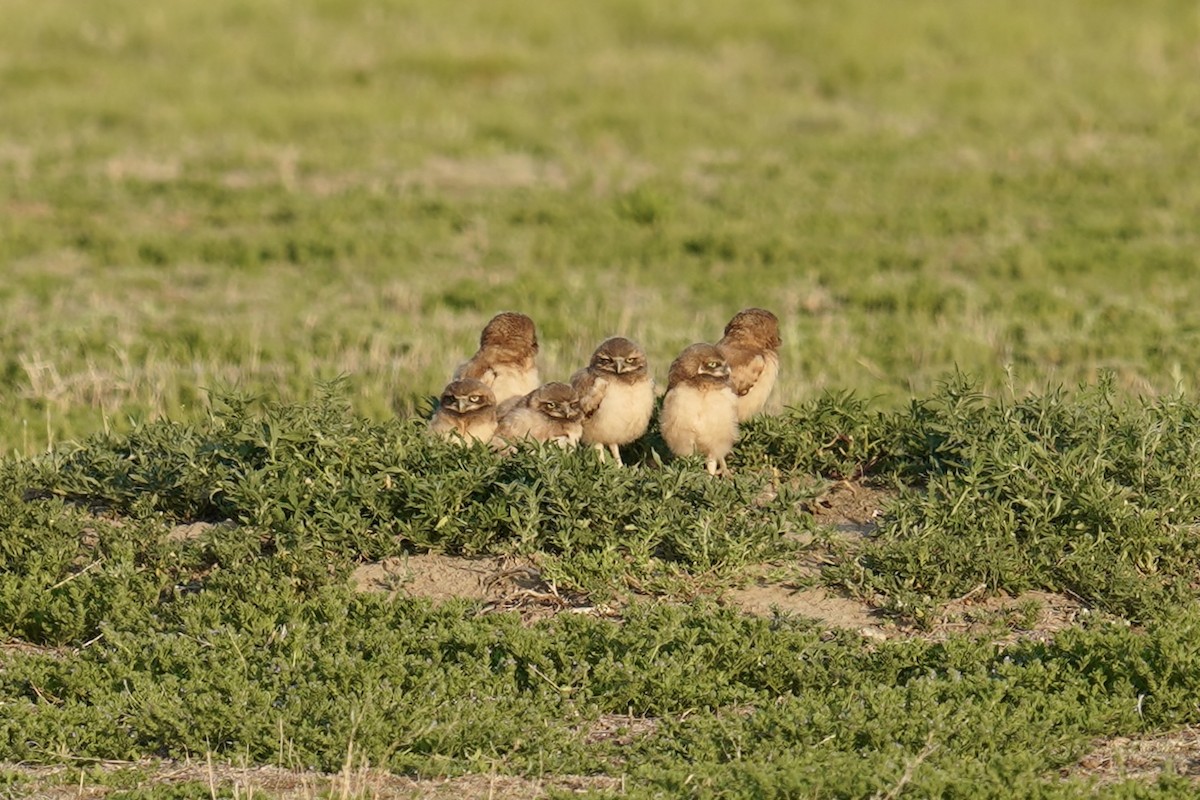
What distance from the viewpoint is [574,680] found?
21.5 ft

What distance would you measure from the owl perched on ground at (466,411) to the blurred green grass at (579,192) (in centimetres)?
156

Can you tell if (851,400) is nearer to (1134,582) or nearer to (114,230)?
(1134,582)

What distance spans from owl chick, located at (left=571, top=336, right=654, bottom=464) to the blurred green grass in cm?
190

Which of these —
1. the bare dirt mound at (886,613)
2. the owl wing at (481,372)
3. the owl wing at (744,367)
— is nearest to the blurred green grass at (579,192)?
the owl wing at (744,367)

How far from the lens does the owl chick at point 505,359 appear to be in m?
9.05

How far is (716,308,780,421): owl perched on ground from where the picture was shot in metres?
8.80

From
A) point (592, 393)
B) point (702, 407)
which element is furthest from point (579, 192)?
point (702, 407)

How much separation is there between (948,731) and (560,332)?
692cm

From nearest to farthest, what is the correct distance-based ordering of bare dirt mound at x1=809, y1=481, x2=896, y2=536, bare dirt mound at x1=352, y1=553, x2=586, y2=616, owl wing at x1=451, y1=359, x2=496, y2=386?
bare dirt mound at x1=352, y1=553, x2=586, y2=616, bare dirt mound at x1=809, y1=481, x2=896, y2=536, owl wing at x1=451, y1=359, x2=496, y2=386

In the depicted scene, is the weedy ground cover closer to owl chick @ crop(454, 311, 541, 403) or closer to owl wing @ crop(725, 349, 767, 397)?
owl wing @ crop(725, 349, 767, 397)

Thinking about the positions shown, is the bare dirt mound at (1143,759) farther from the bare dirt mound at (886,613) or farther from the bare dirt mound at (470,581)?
the bare dirt mound at (470,581)

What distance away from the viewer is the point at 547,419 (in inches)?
330

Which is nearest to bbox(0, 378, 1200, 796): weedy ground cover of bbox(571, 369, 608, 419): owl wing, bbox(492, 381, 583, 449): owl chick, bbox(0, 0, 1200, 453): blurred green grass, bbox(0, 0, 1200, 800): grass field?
bbox(0, 0, 1200, 800): grass field

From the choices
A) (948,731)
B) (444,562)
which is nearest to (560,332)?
(444,562)
